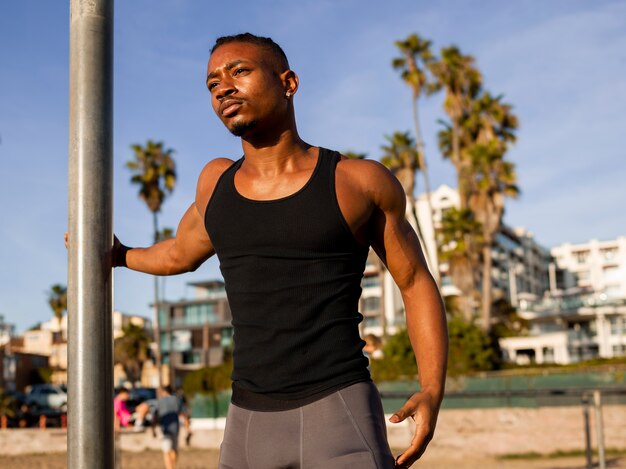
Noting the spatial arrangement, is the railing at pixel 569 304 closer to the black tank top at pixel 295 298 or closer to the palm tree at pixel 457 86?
the palm tree at pixel 457 86

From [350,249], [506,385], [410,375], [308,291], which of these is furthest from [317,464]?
[410,375]

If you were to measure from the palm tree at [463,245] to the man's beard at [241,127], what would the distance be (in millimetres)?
32248

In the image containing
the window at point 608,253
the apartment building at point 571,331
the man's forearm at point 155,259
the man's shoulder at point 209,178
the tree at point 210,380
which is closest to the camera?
the man's shoulder at point 209,178

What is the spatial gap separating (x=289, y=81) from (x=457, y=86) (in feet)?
110

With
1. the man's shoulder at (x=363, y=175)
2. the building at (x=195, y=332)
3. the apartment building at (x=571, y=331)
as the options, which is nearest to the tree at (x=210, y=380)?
the apartment building at (x=571, y=331)

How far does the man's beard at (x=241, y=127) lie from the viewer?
83.7 inches

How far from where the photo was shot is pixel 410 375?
2684cm

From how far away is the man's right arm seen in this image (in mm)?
2322

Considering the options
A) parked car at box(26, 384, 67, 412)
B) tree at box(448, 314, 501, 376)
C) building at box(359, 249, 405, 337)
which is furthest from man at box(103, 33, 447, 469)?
building at box(359, 249, 405, 337)

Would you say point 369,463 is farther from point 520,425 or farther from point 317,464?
point 520,425

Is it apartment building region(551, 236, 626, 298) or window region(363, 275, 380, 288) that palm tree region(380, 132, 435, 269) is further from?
apartment building region(551, 236, 626, 298)

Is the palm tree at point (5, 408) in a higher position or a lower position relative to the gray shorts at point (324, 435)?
lower

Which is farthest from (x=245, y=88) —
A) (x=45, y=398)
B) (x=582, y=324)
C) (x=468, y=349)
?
(x=582, y=324)

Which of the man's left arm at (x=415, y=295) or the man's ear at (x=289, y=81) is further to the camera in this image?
the man's ear at (x=289, y=81)
